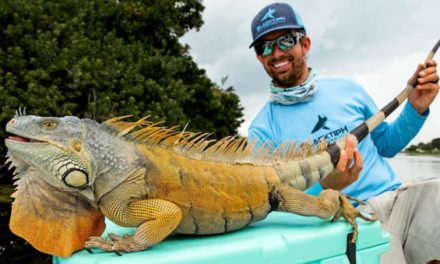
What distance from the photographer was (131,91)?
6660 millimetres

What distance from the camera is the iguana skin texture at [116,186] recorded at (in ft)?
4.67

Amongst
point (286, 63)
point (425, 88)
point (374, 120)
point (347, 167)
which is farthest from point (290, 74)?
point (347, 167)

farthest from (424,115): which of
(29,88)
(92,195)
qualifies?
(29,88)

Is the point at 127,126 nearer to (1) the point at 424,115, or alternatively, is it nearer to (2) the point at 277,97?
(2) the point at 277,97

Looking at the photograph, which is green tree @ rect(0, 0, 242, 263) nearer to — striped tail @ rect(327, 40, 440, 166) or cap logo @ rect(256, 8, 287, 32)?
cap logo @ rect(256, 8, 287, 32)

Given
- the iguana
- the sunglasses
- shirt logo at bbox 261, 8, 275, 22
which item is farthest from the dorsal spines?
shirt logo at bbox 261, 8, 275, 22

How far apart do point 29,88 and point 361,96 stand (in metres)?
4.00

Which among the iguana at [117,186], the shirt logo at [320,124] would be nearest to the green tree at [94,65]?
the shirt logo at [320,124]

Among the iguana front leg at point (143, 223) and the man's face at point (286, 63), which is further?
the man's face at point (286, 63)

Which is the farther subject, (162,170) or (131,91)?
(131,91)

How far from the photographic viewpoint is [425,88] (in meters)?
2.83

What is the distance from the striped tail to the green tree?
323cm

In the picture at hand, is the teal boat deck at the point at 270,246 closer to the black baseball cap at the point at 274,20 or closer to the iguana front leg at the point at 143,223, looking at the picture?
the iguana front leg at the point at 143,223

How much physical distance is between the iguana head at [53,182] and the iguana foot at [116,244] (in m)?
0.07
